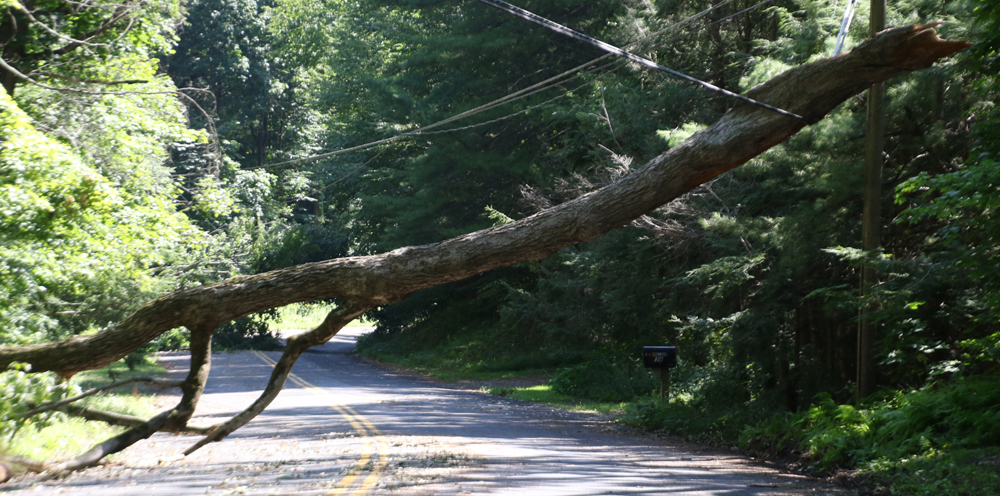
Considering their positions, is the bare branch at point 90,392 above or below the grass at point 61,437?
above

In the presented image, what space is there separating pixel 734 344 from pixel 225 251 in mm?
21649

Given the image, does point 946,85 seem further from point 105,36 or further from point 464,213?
point 464,213

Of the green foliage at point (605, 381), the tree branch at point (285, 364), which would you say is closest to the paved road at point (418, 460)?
the tree branch at point (285, 364)

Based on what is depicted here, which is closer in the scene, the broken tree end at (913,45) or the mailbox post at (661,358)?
the broken tree end at (913,45)

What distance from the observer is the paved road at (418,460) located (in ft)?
28.4

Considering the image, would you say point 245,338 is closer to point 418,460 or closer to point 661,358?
point 661,358

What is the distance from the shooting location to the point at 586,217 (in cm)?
705

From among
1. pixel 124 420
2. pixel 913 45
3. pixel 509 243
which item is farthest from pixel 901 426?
pixel 124 420

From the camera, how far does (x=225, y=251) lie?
1180 inches

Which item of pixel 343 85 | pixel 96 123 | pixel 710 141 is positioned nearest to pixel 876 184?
pixel 710 141

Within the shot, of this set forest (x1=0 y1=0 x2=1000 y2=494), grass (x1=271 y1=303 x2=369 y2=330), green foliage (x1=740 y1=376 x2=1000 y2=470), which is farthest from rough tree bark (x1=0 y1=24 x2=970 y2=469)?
grass (x1=271 y1=303 x2=369 y2=330)

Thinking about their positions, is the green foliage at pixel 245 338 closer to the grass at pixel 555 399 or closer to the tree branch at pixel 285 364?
the grass at pixel 555 399

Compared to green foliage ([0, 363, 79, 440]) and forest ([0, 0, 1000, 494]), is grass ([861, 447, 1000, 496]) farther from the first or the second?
green foliage ([0, 363, 79, 440])

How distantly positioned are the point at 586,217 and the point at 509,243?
2.47ft
